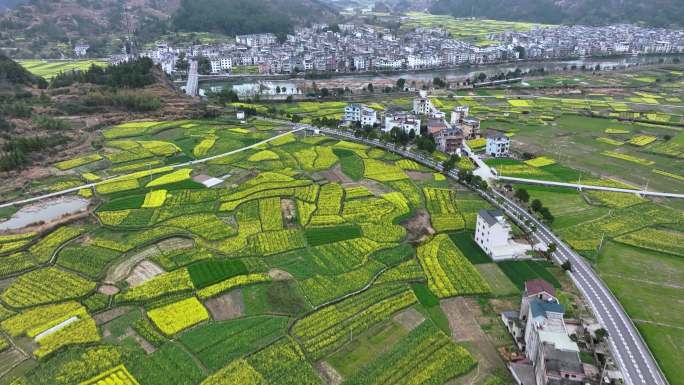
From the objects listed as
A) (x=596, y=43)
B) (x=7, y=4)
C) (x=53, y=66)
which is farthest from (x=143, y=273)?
(x=7, y=4)

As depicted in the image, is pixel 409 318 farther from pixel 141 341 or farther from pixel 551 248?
pixel 141 341

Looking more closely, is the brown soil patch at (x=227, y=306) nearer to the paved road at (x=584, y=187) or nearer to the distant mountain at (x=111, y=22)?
the paved road at (x=584, y=187)

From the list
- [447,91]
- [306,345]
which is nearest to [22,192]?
[306,345]

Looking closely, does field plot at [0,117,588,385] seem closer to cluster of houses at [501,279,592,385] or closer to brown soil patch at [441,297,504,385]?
brown soil patch at [441,297,504,385]

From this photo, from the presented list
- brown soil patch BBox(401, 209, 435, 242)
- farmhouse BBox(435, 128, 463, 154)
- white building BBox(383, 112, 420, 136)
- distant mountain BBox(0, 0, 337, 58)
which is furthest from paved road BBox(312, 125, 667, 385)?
distant mountain BBox(0, 0, 337, 58)

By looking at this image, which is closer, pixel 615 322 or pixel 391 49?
pixel 615 322

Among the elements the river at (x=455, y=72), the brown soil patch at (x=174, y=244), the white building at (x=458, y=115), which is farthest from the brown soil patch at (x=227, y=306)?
the river at (x=455, y=72)
